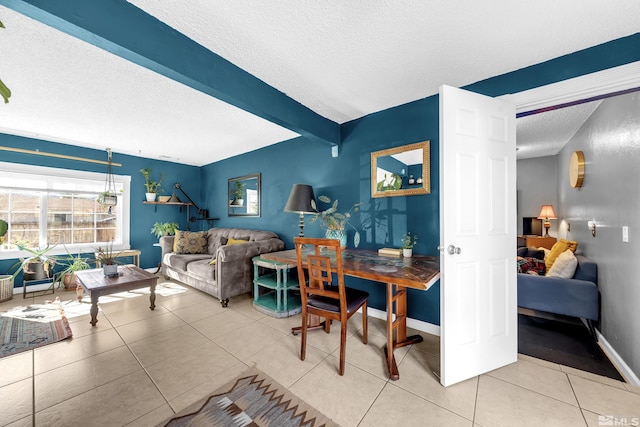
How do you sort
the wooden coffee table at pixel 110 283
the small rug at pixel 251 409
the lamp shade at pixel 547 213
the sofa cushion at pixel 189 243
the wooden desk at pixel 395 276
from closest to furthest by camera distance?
the small rug at pixel 251 409
the wooden desk at pixel 395 276
the wooden coffee table at pixel 110 283
the sofa cushion at pixel 189 243
the lamp shade at pixel 547 213

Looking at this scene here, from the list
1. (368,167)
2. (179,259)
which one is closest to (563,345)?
(368,167)

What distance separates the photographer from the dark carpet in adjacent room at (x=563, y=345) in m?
2.01

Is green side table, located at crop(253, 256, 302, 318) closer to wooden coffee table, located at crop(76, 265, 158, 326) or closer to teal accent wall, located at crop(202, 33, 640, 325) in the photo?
teal accent wall, located at crop(202, 33, 640, 325)

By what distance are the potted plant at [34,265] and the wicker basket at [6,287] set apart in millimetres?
98

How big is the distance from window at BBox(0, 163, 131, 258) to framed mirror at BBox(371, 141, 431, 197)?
4554mm

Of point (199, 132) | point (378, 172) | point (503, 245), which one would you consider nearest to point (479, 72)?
point (378, 172)

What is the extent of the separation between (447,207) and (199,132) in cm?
333

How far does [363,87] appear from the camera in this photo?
2354 mm

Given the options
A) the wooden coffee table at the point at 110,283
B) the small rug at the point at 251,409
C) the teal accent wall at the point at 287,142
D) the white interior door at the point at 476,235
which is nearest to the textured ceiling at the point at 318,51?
the teal accent wall at the point at 287,142

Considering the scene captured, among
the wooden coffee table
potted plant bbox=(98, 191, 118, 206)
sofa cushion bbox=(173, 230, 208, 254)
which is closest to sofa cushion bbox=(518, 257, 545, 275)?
the wooden coffee table

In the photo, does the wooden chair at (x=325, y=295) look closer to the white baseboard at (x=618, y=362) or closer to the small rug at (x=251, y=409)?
the small rug at (x=251, y=409)

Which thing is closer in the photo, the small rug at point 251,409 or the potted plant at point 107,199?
the small rug at point 251,409

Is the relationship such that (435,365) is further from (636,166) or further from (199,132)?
(199,132)

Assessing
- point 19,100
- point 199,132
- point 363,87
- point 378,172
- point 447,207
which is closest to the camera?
point 447,207
